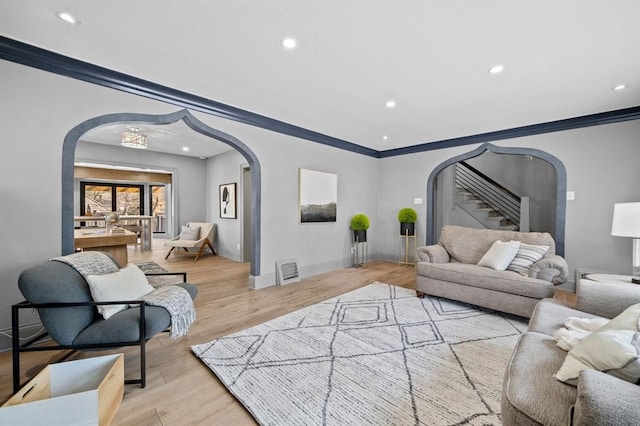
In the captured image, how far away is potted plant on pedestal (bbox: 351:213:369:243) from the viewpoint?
5.46 m

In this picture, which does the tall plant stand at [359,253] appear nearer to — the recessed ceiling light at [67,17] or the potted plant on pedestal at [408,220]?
the potted plant on pedestal at [408,220]

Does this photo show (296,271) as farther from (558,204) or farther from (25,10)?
(558,204)

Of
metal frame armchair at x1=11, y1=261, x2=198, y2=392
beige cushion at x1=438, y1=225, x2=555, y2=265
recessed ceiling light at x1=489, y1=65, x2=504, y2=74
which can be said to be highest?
recessed ceiling light at x1=489, y1=65, x2=504, y2=74

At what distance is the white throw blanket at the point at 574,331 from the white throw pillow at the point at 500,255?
1.63m

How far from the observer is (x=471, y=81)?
9.39 feet

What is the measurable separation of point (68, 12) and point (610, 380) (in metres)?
3.58

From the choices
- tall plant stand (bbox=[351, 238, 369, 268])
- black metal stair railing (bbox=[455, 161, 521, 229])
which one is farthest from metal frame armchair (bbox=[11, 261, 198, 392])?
black metal stair railing (bbox=[455, 161, 521, 229])

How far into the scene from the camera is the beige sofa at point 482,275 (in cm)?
286

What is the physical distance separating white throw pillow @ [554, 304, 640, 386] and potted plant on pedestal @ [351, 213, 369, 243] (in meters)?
4.22

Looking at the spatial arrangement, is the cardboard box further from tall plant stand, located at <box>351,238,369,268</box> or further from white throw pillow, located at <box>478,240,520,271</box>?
tall plant stand, located at <box>351,238,369,268</box>

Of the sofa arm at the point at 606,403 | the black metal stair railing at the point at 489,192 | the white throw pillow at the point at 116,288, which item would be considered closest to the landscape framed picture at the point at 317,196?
the white throw pillow at the point at 116,288

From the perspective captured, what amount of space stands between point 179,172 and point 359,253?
5104 mm

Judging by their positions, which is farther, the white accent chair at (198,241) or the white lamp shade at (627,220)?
the white accent chair at (198,241)

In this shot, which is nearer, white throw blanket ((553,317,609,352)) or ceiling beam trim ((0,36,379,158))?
white throw blanket ((553,317,609,352))
